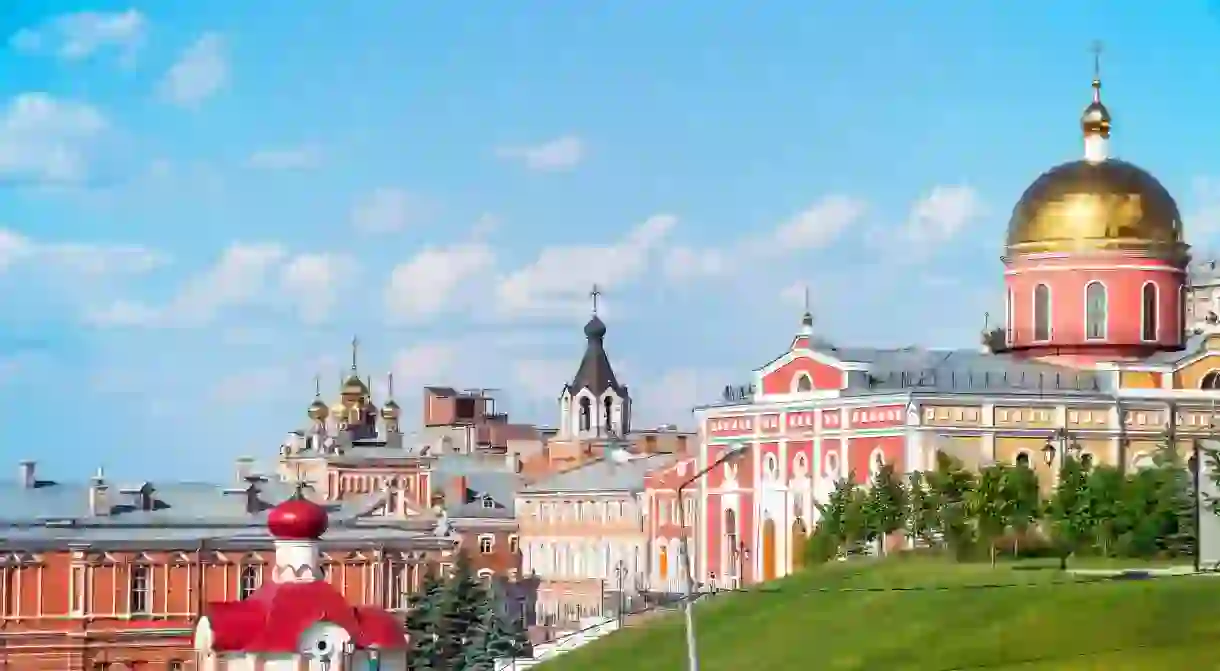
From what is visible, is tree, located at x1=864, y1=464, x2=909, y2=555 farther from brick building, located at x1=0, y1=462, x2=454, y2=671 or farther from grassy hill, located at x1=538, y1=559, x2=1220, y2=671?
brick building, located at x1=0, y1=462, x2=454, y2=671

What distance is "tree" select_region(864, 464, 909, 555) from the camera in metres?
63.7

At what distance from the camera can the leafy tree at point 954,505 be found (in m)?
62.1

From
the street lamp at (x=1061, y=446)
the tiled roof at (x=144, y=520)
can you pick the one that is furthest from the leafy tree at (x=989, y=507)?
the tiled roof at (x=144, y=520)

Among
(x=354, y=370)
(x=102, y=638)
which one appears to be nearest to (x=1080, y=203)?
(x=102, y=638)

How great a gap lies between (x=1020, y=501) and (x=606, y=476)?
3009 centimetres

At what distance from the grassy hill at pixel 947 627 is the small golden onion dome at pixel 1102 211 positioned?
12870 mm

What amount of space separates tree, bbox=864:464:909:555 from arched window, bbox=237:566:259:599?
21282 millimetres

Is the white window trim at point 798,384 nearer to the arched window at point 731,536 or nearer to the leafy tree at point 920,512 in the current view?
the arched window at point 731,536

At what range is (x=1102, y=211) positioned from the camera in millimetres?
69438

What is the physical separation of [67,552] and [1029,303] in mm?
25660

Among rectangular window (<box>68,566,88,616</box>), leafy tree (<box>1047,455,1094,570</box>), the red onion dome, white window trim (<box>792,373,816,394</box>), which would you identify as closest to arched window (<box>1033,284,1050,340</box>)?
white window trim (<box>792,373,816,394</box>)

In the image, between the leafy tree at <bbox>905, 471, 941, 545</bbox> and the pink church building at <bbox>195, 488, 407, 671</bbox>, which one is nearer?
the pink church building at <bbox>195, 488, 407, 671</bbox>

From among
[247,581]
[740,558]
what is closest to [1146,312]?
[740,558]

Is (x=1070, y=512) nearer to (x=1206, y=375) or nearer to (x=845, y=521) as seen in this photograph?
(x=845, y=521)
